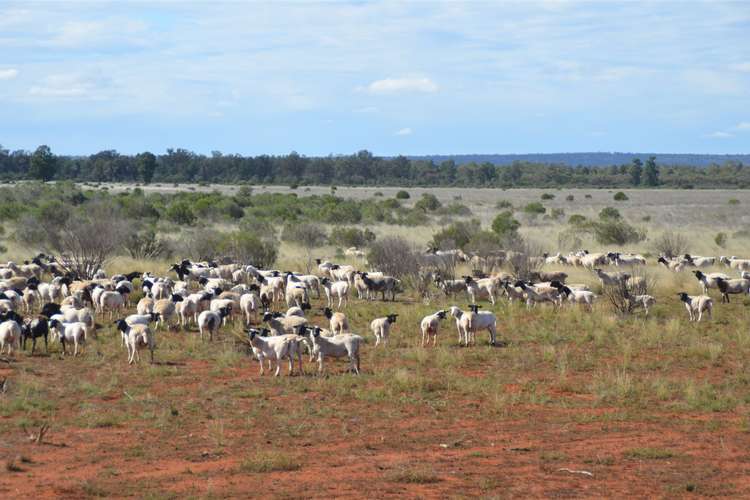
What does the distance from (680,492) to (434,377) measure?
21.9 feet

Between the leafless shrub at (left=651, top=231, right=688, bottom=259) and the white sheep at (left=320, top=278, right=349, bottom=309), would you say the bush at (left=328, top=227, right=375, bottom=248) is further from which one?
the white sheep at (left=320, top=278, right=349, bottom=309)

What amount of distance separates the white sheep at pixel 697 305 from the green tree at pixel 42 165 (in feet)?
330

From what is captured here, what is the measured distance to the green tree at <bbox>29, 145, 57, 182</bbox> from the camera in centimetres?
11262

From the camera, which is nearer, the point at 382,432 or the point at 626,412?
the point at 382,432

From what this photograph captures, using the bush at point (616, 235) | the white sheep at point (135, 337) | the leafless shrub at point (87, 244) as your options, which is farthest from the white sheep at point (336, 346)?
the bush at point (616, 235)

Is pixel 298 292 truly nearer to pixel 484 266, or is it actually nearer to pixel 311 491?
pixel 484 266

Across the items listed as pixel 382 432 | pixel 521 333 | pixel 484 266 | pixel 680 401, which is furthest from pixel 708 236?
pixel 382 432

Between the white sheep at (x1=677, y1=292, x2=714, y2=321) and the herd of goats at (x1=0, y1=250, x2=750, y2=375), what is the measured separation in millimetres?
29

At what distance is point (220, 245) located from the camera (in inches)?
1464

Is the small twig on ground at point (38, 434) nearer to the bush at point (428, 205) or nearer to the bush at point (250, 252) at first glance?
the bush at point (250, 252)

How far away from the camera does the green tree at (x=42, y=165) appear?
11262 cm

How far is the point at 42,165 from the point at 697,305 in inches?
4024

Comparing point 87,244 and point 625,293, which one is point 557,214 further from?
point 87,244

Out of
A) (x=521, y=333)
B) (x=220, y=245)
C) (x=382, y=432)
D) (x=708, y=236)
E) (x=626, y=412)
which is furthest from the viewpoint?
(x=708, y=236)
